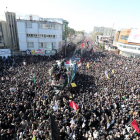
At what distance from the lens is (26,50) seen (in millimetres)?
32188

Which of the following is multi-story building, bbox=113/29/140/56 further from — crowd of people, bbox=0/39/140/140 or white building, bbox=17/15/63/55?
white building, bbox=17/15/63/55

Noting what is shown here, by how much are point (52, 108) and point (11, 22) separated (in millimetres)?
29211

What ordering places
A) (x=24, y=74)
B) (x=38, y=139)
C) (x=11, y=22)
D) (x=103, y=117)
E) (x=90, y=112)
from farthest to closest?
(x=11, y=22) → (x=24, y=74) → (x=90, y=112) → (x=103, y=117) → (x=38, y=139)

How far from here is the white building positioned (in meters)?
30.7

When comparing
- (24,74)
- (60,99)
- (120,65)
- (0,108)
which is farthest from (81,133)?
(120,65)

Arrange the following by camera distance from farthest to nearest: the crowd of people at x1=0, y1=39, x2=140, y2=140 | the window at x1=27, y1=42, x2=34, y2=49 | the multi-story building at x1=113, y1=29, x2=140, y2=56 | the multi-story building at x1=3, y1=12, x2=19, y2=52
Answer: the multi-story building at x1=113, y1=29, x2=140, y2=56
the window at x1=27, y1=42, x2=34, y2=49
the multi-story building at x1=3, y1=12, x2=19, y2=52
the crowd of people at x1=0, y1=39, x2=140, y2=140

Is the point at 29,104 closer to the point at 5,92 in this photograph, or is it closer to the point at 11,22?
the point at 5,92

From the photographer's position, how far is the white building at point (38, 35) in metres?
30.7

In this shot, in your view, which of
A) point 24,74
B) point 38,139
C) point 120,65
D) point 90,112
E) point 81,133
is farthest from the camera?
point 120,65

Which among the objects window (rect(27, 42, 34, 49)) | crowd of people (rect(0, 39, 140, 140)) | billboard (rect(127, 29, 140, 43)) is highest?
billboard (rect(127, 29, 140, 43))

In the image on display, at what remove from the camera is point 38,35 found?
31.9 m

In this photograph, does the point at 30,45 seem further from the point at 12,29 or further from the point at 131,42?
the point at 131,42

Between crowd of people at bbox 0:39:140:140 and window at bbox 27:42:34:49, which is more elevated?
window at bbox 27:42:34:49

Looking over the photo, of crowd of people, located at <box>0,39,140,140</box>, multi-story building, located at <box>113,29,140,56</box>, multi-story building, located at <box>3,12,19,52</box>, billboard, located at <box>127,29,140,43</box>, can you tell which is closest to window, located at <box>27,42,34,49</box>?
multi-story building, located at <box>3,12,19,52</box>
